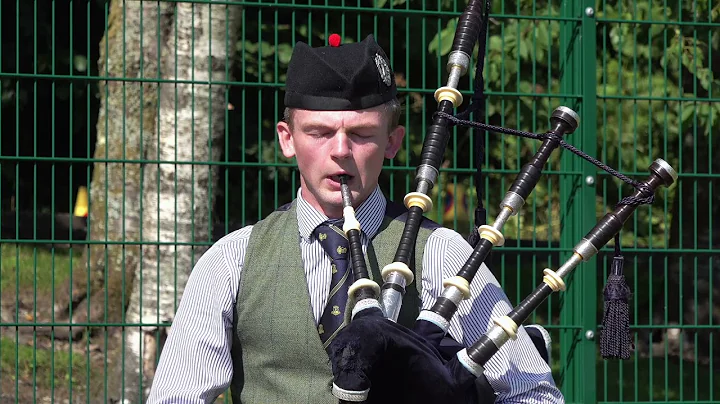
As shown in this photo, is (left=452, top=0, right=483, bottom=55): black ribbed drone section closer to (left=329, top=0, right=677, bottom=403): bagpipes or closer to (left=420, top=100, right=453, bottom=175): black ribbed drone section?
(left=329, top=0, right=677, bottom=403): bagpipes

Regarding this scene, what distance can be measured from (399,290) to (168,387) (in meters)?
0.56

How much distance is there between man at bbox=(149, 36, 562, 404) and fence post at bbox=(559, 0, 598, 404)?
229 centimetres

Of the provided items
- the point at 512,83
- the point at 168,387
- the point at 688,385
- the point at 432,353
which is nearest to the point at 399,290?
the point at 432,353

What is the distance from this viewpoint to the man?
8.59 ft

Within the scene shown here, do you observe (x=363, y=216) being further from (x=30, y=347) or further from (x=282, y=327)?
(x=30, y=347)

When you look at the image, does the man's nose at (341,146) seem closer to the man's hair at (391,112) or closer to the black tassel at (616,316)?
the man's hair at (391,112)

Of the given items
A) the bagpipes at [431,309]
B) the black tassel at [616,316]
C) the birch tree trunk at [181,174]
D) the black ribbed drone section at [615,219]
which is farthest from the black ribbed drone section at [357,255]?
the birch tree trunk at [181,174]

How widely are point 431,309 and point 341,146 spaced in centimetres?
43

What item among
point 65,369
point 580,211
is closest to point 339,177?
point 580,211

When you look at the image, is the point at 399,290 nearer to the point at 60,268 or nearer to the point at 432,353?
the point at 432,353

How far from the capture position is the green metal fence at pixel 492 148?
192 inches

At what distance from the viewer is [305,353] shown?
8.59 ft

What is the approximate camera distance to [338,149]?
264cm

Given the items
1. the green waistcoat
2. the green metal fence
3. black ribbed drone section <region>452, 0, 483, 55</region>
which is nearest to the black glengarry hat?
black ribbed drone section <region>452, 0, 483, 55</region>
